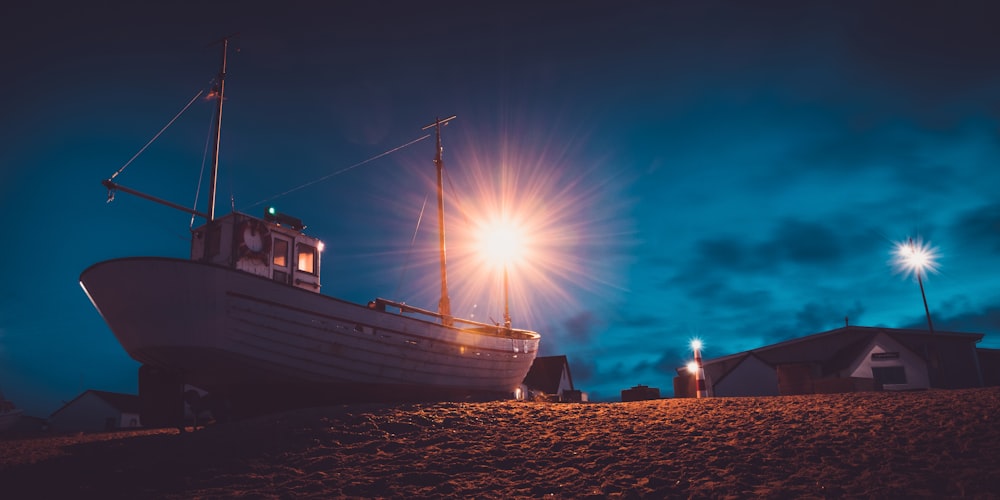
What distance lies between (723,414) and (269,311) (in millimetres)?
10296

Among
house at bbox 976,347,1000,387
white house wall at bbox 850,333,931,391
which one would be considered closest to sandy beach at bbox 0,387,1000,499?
white house wall at bbox 850,333,931,391

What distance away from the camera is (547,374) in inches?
1865

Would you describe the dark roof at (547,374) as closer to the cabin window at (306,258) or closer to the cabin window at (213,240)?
the cabin window at (306,258)

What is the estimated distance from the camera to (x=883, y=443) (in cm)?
802

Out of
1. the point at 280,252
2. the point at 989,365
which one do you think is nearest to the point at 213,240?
the point at 280,252

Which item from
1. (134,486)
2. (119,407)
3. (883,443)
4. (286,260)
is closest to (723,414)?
(883,443)

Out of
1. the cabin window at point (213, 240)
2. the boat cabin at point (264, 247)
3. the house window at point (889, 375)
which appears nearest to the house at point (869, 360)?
the house window at point (889, 375)

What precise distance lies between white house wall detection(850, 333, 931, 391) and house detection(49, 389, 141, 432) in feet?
170

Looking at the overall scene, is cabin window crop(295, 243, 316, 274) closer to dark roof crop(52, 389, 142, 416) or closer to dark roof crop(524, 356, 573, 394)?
dark roof crop(524, 356, 573, 394)

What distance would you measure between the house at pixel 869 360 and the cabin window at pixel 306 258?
51.4 feet

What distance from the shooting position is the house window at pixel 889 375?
28.3 metres

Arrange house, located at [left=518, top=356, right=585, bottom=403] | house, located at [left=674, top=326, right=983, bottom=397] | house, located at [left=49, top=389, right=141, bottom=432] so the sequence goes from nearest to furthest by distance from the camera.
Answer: house, located at [left=674, top=326, right=983, bottom=397] → house, located at [left=518, top=356, right=585, bottom=403] → house, located at [left=49, top=389, right=141, bottom=432]

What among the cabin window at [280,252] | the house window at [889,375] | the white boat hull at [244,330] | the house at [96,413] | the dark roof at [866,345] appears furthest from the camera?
the house at [96,413]

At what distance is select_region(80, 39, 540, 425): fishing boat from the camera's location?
12.6 metres
